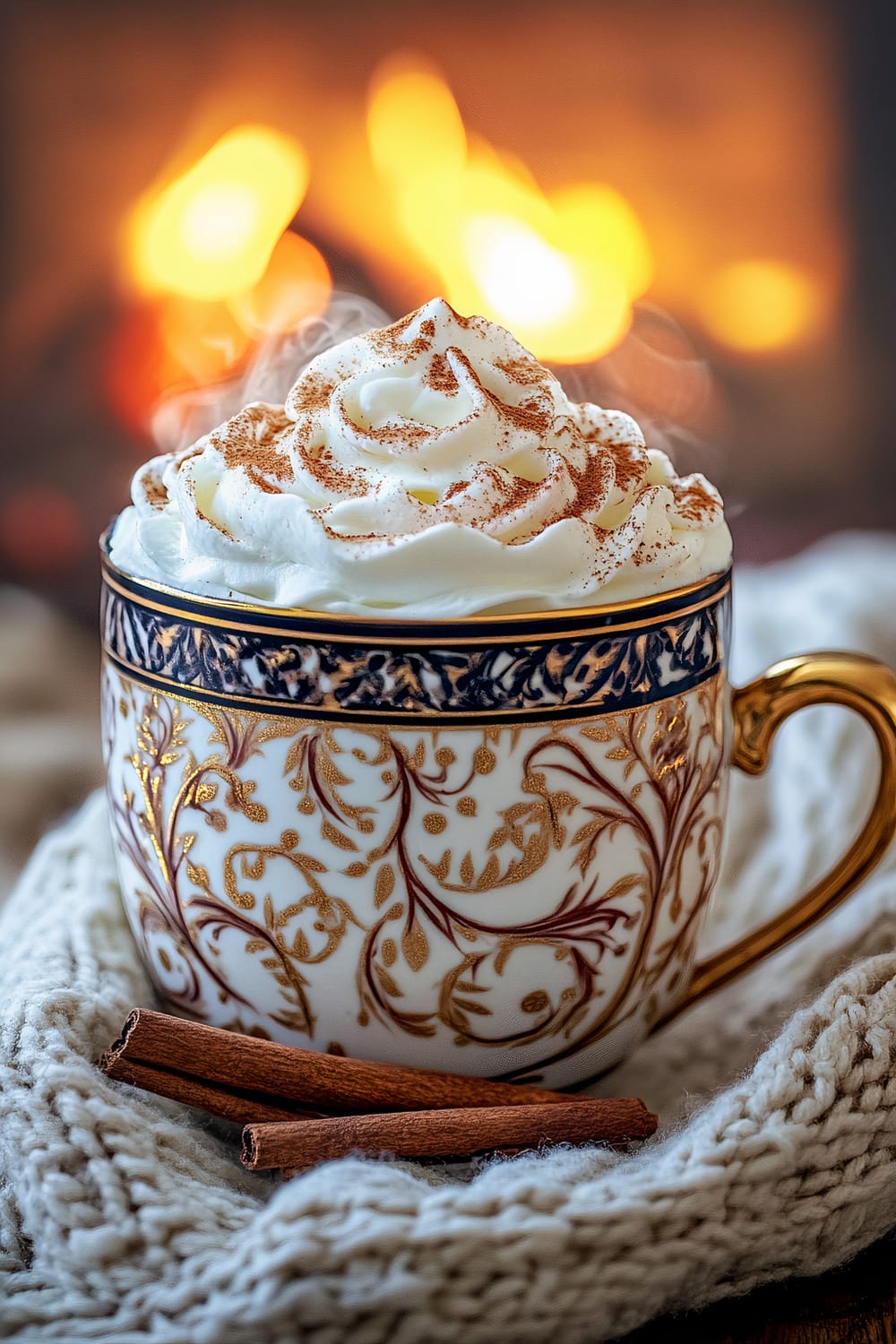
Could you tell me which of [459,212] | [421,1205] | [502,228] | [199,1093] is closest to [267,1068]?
[199,1093]

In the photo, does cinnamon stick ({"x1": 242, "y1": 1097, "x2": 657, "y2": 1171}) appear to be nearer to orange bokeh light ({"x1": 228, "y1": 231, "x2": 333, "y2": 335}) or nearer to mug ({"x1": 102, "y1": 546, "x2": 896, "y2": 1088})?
mug ({"x1": 102, "y1": 546, "x2": 896, "y2": 1088})

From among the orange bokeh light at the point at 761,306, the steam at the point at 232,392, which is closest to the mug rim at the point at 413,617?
the steam at the point at 232,392

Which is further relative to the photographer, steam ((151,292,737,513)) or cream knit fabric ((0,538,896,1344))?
steam ((151,292,737,513))

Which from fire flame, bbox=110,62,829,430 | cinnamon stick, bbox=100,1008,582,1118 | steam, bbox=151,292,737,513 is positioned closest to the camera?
cinnamon stick, bbox=100,1008,582,1118

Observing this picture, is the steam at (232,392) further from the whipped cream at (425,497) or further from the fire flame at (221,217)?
the whipped cream at (425,497)

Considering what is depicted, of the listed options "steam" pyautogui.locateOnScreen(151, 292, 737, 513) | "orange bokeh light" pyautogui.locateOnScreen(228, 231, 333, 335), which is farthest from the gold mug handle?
"orange bokeh light" pyautogui.locateOnScreen(228, 231, 333, 335)

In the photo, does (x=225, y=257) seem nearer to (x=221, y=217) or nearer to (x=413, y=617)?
(x=221, y=217)

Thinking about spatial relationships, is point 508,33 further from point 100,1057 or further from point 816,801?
point 100,1057
